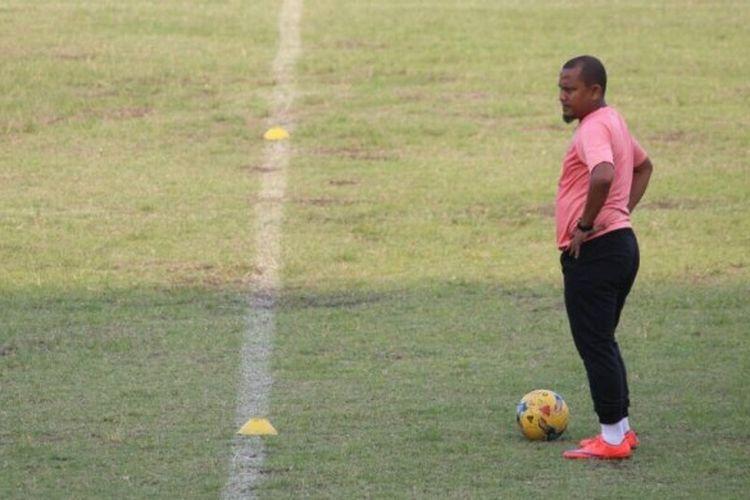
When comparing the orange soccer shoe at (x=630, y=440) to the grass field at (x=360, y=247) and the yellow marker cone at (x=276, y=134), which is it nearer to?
the grass field at (x=360, y=247)

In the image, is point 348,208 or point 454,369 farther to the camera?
point 348,208

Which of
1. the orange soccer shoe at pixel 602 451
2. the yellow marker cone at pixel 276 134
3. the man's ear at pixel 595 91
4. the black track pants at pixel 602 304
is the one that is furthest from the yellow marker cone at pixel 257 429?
the yellow marker cone at pixel 276 134

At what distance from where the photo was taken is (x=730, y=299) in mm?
11992

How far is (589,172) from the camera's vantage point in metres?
7.73

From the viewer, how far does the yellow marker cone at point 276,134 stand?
18.1 m

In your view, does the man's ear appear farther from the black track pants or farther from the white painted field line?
the white painted field line

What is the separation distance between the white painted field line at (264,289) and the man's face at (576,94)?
2.24 meters

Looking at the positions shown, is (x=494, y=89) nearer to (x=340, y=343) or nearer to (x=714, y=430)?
(x=340, y=343)

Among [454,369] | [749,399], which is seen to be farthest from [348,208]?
[749,399]

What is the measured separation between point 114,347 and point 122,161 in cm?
677

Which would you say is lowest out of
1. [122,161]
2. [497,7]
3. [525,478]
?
[525,478]

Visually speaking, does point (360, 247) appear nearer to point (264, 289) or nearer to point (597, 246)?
point (264, 289)

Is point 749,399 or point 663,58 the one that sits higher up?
point 663,58

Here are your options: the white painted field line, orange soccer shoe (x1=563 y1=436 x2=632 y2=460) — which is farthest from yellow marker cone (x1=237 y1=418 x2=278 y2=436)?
orange soccer shoe (x1=563 y1=436 x2=632 y2=460)
